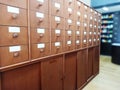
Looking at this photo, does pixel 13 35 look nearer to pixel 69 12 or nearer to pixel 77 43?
pixel 69 12

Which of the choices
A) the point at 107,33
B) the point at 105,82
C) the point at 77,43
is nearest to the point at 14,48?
the point at 77,43

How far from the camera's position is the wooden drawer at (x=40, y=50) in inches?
54.6

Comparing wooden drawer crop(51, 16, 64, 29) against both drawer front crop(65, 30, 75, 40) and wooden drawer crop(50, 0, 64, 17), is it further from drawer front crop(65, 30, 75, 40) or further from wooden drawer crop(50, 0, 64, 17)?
drawer front crop(65, 30, 75, 40)

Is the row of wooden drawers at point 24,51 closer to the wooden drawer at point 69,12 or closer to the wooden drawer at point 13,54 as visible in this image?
the wooden drawer at point 13,54

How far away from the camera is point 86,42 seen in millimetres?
2748

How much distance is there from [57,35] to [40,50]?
39cm

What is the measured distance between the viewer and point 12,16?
1.13m

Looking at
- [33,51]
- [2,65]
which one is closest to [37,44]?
[33,51]

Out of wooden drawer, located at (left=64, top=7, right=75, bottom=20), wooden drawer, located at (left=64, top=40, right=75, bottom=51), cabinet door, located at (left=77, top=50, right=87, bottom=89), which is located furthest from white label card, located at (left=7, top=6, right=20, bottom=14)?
cabinet door, located at (left=77, top=50, right=87, bottom=89)

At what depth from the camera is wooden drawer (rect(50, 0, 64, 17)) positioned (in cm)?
162

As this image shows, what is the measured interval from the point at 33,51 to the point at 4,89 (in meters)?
0.45

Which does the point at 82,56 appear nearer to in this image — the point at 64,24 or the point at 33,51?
the point at 64,24

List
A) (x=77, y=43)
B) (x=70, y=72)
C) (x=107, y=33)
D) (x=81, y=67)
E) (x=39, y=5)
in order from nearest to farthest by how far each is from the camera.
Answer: (x=39, y=5)
(x=70, y=72)
(x=77, y=43)
(x=81, y=67)
(x=107, y=33)

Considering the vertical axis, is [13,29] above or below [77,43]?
above
